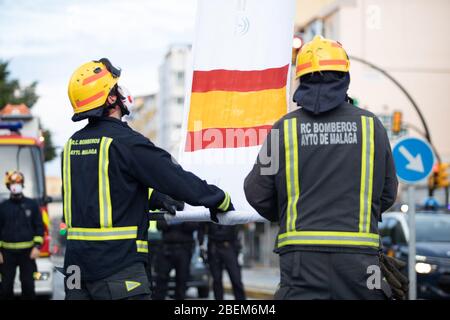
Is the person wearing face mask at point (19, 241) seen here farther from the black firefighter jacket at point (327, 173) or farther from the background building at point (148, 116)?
the background building at point (148, 116)

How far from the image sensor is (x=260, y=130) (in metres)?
6.11

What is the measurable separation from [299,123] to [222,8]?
5.18 feet

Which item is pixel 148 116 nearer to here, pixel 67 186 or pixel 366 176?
pixel 67 186

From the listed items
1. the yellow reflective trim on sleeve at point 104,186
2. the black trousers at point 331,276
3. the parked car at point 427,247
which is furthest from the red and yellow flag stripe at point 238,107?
the parked car at point 427,247

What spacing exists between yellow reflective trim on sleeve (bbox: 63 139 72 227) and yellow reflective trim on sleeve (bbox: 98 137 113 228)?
0.22m

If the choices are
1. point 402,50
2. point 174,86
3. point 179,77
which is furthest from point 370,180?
point 179,77

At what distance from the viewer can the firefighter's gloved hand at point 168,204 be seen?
5.89 metres

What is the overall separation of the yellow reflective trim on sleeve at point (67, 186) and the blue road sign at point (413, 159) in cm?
949

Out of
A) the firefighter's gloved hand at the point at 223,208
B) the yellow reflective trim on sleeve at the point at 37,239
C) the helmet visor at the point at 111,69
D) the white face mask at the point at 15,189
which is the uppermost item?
the helmet visor at the point at 111,69

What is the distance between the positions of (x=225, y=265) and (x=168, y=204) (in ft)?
34.3

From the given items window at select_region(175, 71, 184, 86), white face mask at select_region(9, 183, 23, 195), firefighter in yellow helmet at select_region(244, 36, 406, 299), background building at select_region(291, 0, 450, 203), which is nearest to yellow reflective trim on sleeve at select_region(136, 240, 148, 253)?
firefighter in yellow helmet at select_region(244, 36, 406, 299)

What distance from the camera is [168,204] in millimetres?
5996

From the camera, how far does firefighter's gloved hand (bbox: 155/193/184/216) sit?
5887 mm

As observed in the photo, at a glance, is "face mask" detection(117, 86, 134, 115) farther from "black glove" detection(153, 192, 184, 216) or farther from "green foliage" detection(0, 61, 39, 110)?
Result: "green foliage" detection(0, 61, 39, 110)
